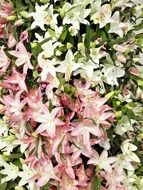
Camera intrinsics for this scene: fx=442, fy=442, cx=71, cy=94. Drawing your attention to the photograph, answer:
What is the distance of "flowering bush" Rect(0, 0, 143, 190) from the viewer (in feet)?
3.21

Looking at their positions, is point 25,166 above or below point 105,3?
below

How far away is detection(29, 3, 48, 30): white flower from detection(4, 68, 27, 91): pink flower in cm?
11

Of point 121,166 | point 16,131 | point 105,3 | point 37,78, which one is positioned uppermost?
point 105,3

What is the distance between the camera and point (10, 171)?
1055mm

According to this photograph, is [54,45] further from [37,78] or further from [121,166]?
[121,166]

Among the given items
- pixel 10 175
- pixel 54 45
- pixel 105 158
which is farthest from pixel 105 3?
pixel 10 175

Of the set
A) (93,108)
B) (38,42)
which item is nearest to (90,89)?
(93,108)

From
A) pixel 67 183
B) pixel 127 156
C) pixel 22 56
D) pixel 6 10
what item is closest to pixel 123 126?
pixel 127 156

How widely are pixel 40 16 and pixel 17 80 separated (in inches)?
6.0

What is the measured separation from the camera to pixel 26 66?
39.6 inches

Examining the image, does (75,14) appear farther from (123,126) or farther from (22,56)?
(123,126)

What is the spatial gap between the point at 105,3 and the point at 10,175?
0.46 meters

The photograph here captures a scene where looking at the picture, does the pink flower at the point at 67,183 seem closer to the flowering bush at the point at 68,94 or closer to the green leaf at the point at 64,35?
the flowering bush at the point at 68,94

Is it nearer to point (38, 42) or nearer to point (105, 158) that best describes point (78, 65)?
point (38, 42)
